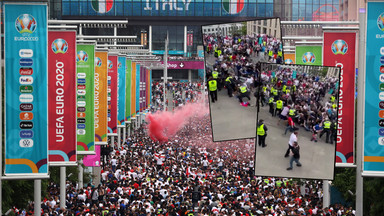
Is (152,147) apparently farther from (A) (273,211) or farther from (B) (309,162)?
(B) (309,162)

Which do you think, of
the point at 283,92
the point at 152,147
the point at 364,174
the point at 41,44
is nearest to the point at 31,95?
the point at 41,44

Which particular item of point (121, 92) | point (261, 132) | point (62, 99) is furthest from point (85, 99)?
point (121, 92)

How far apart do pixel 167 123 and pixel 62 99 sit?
42863 millimetres

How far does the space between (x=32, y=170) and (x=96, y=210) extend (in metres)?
11.8

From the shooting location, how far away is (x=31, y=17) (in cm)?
1373

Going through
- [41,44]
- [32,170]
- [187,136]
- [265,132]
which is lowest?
[187,136]

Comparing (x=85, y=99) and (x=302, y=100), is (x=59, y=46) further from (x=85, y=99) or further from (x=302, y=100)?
(x=302, y=100)

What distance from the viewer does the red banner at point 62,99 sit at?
18375 millimetres

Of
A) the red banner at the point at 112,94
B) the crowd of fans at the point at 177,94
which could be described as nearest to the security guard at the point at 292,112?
the red banner at the point at 112,94

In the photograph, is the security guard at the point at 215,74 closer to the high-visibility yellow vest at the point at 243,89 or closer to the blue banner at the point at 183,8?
the high-visibility yellow vest at the point at 243,89

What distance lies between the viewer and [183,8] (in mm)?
113938

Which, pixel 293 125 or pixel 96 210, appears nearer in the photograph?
pixel 293 125

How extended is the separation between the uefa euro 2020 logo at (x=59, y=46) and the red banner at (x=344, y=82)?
653 centimetres

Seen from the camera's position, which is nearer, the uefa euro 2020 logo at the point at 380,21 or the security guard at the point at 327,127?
the security guard at the point at 327,127
